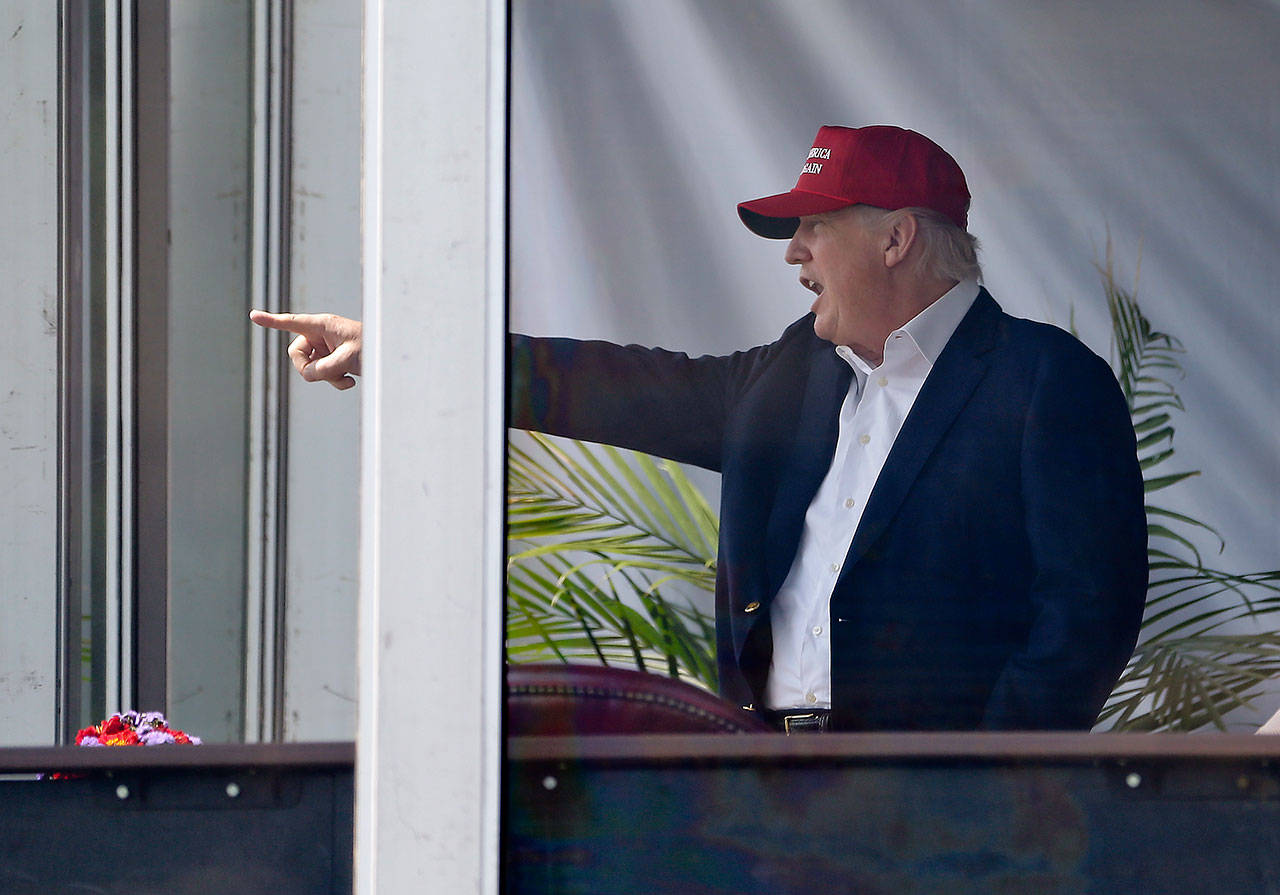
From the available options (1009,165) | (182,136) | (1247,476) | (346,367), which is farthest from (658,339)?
(182,136)

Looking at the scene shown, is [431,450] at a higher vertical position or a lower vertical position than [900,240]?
lower

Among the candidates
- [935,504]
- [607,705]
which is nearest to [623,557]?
[935,504]

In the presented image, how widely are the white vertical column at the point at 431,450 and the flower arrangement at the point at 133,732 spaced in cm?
114

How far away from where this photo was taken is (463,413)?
1.07 metres

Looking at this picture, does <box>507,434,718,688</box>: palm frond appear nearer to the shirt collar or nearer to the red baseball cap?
the shirt collar

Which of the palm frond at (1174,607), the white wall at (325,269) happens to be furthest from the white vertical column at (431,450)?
the white wall at (325,269)

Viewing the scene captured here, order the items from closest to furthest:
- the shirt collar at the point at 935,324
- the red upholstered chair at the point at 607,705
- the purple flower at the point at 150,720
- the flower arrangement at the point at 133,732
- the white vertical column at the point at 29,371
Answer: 1. the red upholstered chair at the point at 607,705
2. the shirt collar at the point at 935,324
3. the flower arrangement at the point at 133,732
4. the purple flower at the point at 150,720
5. the white vertical column at the point at 29,371

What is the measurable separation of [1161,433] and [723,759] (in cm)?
81

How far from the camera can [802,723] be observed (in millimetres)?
1480

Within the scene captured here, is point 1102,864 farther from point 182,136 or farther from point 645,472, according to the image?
point 182,136

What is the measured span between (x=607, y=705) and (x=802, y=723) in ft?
1.67

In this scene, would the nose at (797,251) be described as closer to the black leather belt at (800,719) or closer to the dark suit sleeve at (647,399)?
the dark suit sleeve at (647,399)

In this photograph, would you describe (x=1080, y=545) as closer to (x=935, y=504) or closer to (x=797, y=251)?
(x=935, y=504)

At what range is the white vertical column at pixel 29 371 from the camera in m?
2.38
